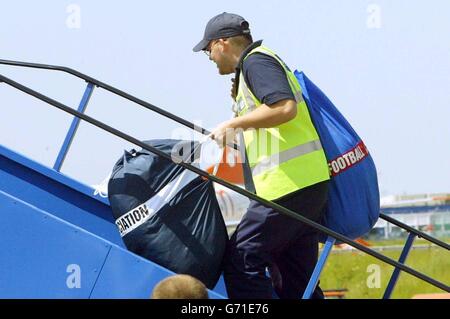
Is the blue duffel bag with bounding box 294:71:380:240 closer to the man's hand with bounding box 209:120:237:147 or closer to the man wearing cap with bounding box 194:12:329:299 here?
the man wearing cap with bounding box 194:12:329:299

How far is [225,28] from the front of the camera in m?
6.50

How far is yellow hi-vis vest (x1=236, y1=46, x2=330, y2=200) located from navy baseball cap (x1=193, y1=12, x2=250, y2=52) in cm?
21

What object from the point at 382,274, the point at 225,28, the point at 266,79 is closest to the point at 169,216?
the point at 266,79

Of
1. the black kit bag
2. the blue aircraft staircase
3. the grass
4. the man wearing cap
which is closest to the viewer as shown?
the blue aircraft staircase

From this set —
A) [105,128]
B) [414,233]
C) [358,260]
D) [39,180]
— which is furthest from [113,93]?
[358,260]

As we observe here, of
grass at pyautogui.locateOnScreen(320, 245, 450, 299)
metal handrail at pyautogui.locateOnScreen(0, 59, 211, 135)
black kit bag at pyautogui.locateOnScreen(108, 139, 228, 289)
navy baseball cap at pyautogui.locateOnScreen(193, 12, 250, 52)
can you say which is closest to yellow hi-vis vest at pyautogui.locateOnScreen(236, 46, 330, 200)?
navy baseball cap at pyautogui.locateOnScreen(193, 12, 250, 52)

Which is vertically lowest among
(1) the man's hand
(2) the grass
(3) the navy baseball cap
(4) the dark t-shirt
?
(2) the grass

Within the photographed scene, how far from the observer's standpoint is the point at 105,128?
6.13m

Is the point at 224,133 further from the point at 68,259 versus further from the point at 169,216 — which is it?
the point at 68,259

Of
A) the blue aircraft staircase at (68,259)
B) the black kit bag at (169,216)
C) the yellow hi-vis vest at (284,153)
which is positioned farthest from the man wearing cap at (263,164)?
the blue aircraft staircase at (68,259)

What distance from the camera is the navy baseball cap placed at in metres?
6.50

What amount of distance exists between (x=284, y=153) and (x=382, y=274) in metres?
12.3

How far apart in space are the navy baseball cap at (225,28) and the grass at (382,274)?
9159 millimetres

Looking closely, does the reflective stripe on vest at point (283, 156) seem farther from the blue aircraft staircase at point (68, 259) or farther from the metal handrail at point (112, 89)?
the metal handrail at point (112, 89)
